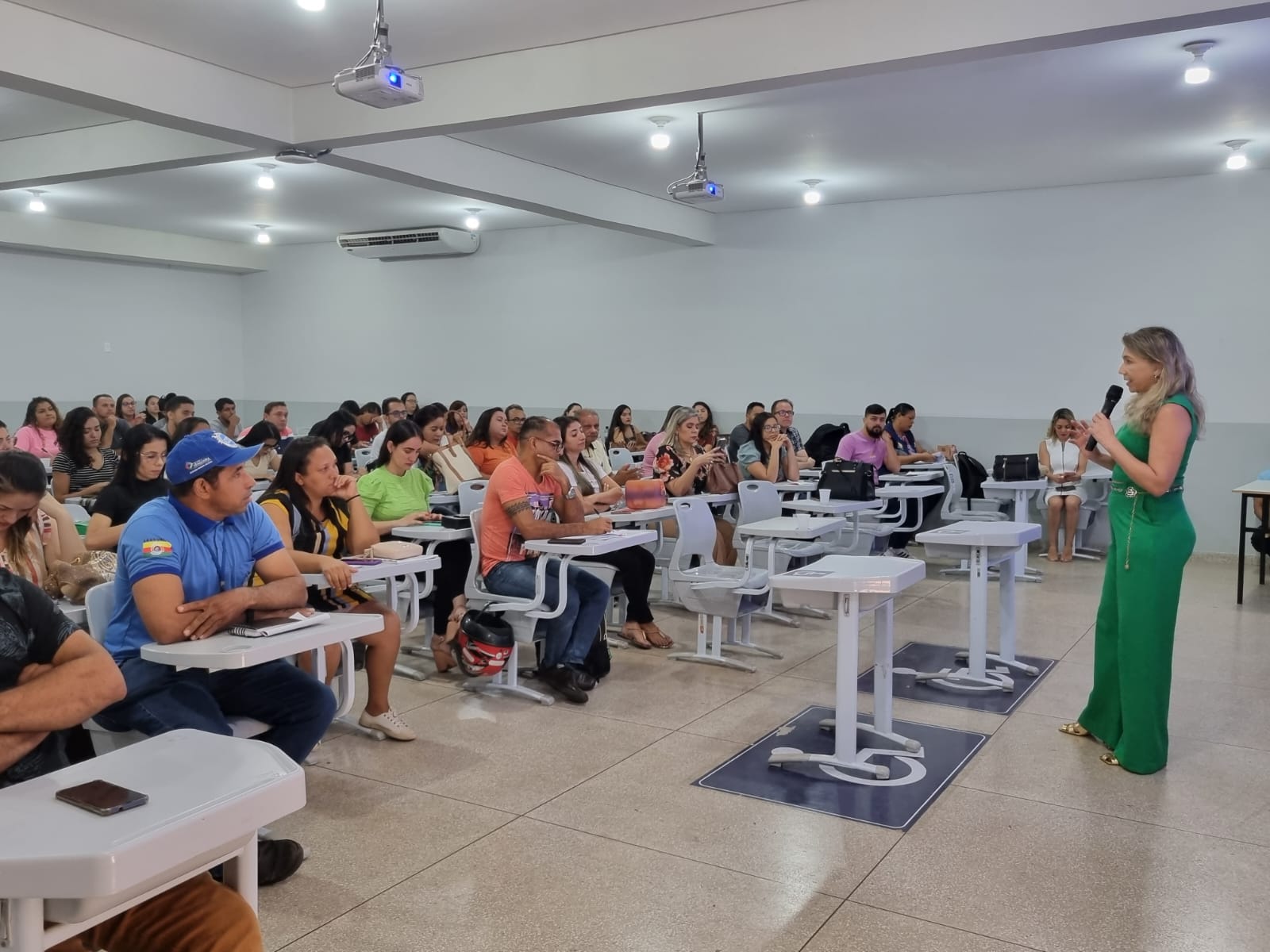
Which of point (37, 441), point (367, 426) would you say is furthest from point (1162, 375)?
point (37, 441)

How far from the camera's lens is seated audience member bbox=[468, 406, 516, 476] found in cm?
701

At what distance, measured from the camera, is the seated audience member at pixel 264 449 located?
580cm

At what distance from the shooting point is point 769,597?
5430mm

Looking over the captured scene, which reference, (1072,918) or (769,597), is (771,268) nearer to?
(769,597)

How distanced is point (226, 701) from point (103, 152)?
5.55 m

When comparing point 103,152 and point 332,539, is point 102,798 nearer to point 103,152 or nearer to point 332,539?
point 332,539

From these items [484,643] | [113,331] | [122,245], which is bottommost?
[484,643]

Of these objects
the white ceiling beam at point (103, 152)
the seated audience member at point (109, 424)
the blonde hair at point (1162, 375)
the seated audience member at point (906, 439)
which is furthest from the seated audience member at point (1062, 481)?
the seated audience member at point (109, 424)

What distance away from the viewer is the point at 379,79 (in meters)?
4.36

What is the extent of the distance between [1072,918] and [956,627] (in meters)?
3.40

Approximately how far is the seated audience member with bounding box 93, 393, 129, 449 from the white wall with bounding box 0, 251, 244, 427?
265cm

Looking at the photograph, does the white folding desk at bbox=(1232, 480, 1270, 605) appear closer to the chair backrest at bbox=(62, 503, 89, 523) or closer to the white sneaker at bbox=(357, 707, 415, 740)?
the white sneaker at bbox=(357, 707, 415, 740)

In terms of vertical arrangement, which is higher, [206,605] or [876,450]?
[876,450]

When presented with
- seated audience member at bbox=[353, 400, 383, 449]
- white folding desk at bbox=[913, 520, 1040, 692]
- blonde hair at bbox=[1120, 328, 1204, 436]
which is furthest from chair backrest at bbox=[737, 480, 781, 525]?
seated audience member at bbox=[353, 400, 383, 449]
